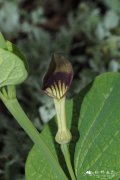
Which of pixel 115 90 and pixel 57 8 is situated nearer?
pixel 115 90

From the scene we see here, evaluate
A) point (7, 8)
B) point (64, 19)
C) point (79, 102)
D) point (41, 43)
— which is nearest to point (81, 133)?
point (79, 102)

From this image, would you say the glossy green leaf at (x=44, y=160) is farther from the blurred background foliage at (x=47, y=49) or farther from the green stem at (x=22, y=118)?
the blurred background foliage at (x=47, y=49)

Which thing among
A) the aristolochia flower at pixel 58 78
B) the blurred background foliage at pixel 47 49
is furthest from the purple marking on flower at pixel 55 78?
the blurred background foliage at pixel 47 49

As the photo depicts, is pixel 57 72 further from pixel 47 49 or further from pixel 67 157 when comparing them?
pixel 47 49

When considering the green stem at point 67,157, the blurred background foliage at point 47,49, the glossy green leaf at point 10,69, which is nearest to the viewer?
the glossy green leaf at point 10,69

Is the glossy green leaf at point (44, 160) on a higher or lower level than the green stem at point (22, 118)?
lower

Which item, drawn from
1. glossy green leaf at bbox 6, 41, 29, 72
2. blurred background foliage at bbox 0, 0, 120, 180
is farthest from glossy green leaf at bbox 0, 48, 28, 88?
blurred background foliage at bbox 0, 0, 120, 180

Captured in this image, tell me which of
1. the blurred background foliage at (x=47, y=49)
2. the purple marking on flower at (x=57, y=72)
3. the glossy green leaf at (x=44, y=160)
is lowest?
the blurred background foliage at (x=47, y=49)

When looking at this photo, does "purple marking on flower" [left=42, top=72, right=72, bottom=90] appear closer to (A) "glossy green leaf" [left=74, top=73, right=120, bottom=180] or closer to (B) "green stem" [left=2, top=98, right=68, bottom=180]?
(B) "green stem" [left=2, top=98, right=68, bottom=180]

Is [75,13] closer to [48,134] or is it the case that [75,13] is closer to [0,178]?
[0,178]
